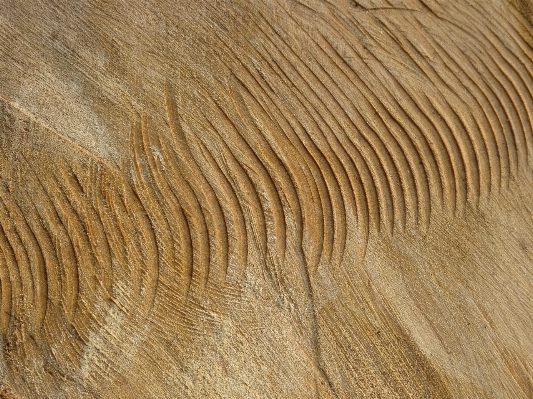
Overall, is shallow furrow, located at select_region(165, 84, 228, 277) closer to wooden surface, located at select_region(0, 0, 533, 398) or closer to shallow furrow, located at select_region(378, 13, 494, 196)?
wooden surface, located at select_region(0, 0, 533, 398)

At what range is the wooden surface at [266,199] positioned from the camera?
2.23m

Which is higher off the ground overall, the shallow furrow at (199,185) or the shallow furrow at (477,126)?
the shallow furrow at (477,126)

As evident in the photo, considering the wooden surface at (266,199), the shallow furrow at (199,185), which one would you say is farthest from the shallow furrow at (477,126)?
the shallow furrow at (199,185)

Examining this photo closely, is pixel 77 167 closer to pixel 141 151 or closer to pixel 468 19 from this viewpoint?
pixel 141 151

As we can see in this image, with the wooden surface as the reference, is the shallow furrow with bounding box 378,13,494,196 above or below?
above

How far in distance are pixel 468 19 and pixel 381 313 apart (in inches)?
58.9

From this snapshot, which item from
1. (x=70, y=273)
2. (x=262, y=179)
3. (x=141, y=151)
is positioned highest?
(x=262, y=179)

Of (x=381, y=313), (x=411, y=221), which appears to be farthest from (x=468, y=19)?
(x=381, y=313)

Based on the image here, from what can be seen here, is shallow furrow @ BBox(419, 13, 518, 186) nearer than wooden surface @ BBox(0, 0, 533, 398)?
No

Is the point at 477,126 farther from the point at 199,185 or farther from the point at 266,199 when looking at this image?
the point at 199,185

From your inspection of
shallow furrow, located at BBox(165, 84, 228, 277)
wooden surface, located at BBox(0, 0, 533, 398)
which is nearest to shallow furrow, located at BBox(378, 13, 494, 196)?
wooden surface, located at BBox(0, 0, 533, 398)

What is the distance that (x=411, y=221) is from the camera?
2314 millimetres

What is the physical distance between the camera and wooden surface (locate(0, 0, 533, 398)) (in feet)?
7.33

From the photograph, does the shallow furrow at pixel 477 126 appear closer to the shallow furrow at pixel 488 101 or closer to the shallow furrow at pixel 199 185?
the shallow furrow at pixel 488 101
